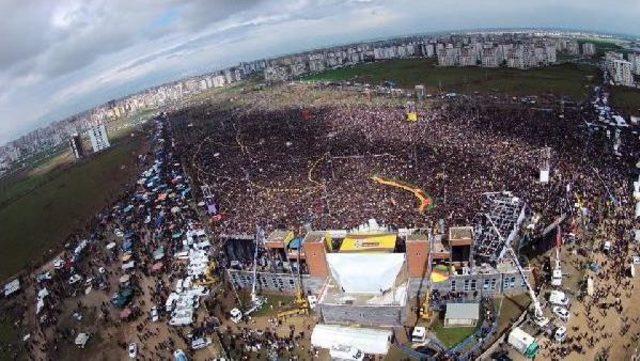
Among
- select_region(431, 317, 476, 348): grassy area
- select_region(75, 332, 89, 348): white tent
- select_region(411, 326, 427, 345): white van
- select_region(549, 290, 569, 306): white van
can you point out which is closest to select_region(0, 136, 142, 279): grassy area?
select_region(75, 332, 89, 348): white tent

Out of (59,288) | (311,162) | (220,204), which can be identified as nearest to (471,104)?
(311,162)

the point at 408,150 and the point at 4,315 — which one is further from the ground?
the point at 408,150

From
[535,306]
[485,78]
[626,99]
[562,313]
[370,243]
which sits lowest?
[562,313]

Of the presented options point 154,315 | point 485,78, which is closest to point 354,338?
point 154,315

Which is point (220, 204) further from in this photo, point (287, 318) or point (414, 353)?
point (414, 353)

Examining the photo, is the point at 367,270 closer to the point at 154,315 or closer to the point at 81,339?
the point at 154,315

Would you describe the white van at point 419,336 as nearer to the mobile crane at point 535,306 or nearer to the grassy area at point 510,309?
the grassy area at point 510,309

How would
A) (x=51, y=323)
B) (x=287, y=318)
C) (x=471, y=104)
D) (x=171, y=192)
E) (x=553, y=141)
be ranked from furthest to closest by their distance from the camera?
(x=471, y=104), (x=171, y=192), (x=553, y=141), (x=51, y=323), (x=287, y=318)

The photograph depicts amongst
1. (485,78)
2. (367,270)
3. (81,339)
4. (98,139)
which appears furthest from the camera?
(98,139)
